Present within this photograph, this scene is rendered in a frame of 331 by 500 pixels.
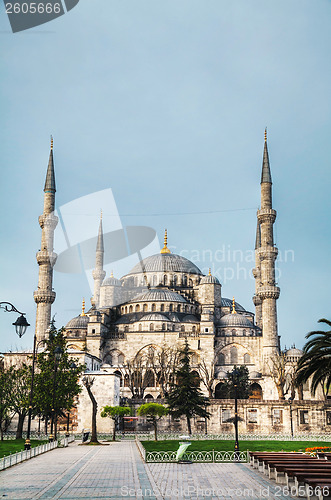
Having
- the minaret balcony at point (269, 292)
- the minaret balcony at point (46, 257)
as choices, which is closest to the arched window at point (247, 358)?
the minaret balcony at point (269, 292)

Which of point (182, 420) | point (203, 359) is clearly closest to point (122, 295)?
point (203, 359)

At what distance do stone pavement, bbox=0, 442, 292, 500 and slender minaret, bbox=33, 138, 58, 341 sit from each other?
3277 centimetres

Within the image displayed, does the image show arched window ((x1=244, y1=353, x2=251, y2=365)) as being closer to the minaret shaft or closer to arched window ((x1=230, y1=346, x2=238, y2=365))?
arched window ((x1=230, y1=346, x2=238, y2=365))

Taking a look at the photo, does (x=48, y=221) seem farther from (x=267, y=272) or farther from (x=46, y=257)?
(x=267, y=272)

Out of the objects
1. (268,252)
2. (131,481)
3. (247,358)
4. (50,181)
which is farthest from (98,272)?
(131,481)

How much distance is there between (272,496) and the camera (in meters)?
10.2

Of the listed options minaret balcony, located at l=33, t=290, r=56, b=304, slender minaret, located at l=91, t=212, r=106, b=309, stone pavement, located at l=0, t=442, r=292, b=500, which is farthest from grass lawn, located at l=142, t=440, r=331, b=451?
slender minaret, located at l=91, t=212, r=106, b=309

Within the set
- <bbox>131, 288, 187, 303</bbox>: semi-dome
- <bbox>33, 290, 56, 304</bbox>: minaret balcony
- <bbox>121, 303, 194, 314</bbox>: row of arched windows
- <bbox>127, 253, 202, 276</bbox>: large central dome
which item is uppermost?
<bbox>127, 253, 202, 276</bbox>: large central dome

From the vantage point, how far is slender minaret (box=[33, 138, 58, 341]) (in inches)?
1924

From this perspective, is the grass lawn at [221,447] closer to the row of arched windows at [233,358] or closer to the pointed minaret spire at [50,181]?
the row of arched windows at [233,358]

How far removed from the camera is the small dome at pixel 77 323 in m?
57.6

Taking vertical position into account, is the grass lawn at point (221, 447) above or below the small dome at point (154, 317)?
below

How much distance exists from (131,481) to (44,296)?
125 ft

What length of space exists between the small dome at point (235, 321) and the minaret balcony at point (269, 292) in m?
7.34
